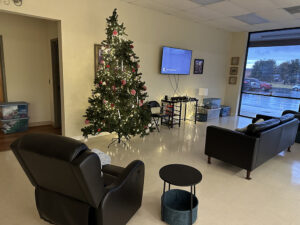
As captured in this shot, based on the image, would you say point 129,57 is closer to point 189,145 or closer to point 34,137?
point 189,145

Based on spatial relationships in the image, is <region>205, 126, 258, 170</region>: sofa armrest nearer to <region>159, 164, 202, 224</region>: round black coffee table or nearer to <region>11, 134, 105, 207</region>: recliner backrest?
<region>159, 164, 202, 224</region>: round black coffee table

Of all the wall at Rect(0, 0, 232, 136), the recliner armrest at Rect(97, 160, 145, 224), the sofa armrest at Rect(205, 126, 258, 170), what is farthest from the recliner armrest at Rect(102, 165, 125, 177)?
the wall at Rect(0, 0, 232, 136)

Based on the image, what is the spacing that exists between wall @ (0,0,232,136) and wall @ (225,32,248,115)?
1.24 meters

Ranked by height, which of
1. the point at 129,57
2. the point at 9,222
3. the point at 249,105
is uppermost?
the point at 129,57

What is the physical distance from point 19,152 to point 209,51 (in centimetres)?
670

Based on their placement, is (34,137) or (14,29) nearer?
(34,137)

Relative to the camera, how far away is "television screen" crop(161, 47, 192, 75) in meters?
5.69

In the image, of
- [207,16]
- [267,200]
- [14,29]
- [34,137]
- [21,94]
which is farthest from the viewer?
[207,16]

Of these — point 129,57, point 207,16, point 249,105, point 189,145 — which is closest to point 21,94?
point 129,57

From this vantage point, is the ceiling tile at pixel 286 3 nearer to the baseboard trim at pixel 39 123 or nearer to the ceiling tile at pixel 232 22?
the ceiling tile at pixel 232 22

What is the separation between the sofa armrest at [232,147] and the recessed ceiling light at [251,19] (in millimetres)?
3641

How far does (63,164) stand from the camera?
1.42 meters

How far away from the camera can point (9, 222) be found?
218 centimetres

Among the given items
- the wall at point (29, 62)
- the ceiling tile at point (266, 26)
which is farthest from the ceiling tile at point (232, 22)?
the wall at point (29, 62)
